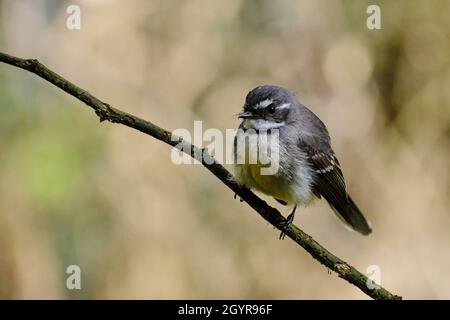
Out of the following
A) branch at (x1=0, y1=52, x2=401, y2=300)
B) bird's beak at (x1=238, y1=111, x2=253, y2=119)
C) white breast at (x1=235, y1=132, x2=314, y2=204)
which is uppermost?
bird's beak at (x1=238, y1=111, x2=253, y2=119)

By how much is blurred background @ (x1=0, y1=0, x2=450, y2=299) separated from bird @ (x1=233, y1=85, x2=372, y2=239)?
2272 millimetres

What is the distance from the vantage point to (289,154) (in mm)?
5004

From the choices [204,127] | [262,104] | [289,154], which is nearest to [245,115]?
[262,104]

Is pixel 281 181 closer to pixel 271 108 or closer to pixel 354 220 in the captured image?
pixel 271 108

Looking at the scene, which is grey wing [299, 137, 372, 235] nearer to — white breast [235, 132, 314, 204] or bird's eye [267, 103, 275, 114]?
white breast [235, 132, 314, 204]

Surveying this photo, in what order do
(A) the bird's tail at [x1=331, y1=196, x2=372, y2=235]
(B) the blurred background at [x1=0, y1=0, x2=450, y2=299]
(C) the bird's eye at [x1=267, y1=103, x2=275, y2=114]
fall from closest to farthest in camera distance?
1. (C) the bird's eye at [x1=267, y1=103, x2=275, y2=114]
2. (A) the bird's tail at [x1=331, y1=196, x2=372, y2=235]
3. (B) the blurred background at [x1=0, y1=0, x2=450, y2=299]

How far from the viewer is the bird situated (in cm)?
480

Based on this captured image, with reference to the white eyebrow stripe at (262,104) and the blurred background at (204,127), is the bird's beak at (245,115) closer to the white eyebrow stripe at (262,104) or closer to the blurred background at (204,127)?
the white eyebrow stripe at (262,104)

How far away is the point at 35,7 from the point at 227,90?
207cm

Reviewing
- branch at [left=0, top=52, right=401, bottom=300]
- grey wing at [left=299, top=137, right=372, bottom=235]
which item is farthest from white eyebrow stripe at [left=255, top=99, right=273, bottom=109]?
branch at [left=0, top=52, right=401, bottom=300]

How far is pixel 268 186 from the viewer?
4.83m

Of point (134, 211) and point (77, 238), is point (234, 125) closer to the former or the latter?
point (134, 211)

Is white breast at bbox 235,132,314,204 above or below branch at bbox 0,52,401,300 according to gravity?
above

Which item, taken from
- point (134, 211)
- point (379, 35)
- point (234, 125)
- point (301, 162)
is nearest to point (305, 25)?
point (379, 35)
